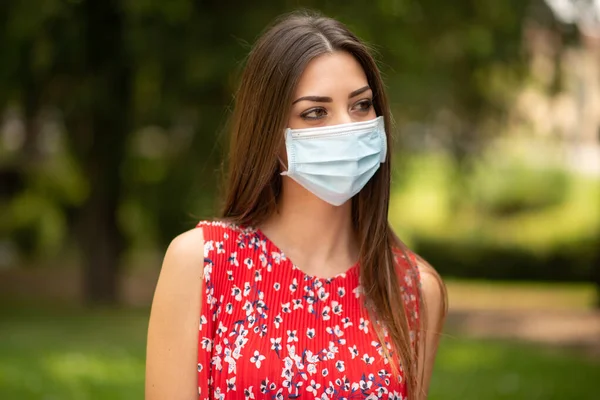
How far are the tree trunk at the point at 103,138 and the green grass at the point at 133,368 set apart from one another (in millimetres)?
3075

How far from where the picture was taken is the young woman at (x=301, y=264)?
113 inches

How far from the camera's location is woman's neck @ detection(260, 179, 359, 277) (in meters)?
3.16

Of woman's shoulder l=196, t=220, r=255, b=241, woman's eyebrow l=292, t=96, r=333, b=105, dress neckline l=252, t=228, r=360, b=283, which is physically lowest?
dress neckline l=252, t=228, r=360, b=283

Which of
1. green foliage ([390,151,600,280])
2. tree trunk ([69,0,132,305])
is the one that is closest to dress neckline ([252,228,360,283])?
tree trunk ([69,0,132,305])

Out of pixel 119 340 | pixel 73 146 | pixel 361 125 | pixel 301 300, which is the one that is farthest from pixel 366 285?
pixel 73 146

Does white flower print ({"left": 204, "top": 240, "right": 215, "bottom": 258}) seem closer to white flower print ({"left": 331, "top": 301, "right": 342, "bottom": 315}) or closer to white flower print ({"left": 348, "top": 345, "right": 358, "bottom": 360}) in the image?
white flower print ({"left": 331, "top": 301, "right": 342, "bottom": 315})

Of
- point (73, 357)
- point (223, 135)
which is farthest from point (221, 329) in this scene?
point (73, 357)

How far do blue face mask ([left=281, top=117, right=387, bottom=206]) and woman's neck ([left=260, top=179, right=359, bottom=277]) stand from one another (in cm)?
10

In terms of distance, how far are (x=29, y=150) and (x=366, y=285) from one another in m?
17.7

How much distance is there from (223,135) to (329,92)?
540cm

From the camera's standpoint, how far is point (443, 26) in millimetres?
11477

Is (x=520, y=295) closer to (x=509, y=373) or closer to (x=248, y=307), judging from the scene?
(x=509, y=373)

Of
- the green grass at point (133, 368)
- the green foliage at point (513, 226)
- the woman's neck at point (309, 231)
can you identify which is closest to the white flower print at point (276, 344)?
the woman's neck at point (309, 231)

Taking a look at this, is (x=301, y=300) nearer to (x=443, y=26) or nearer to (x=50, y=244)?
(x=443, y=26)
